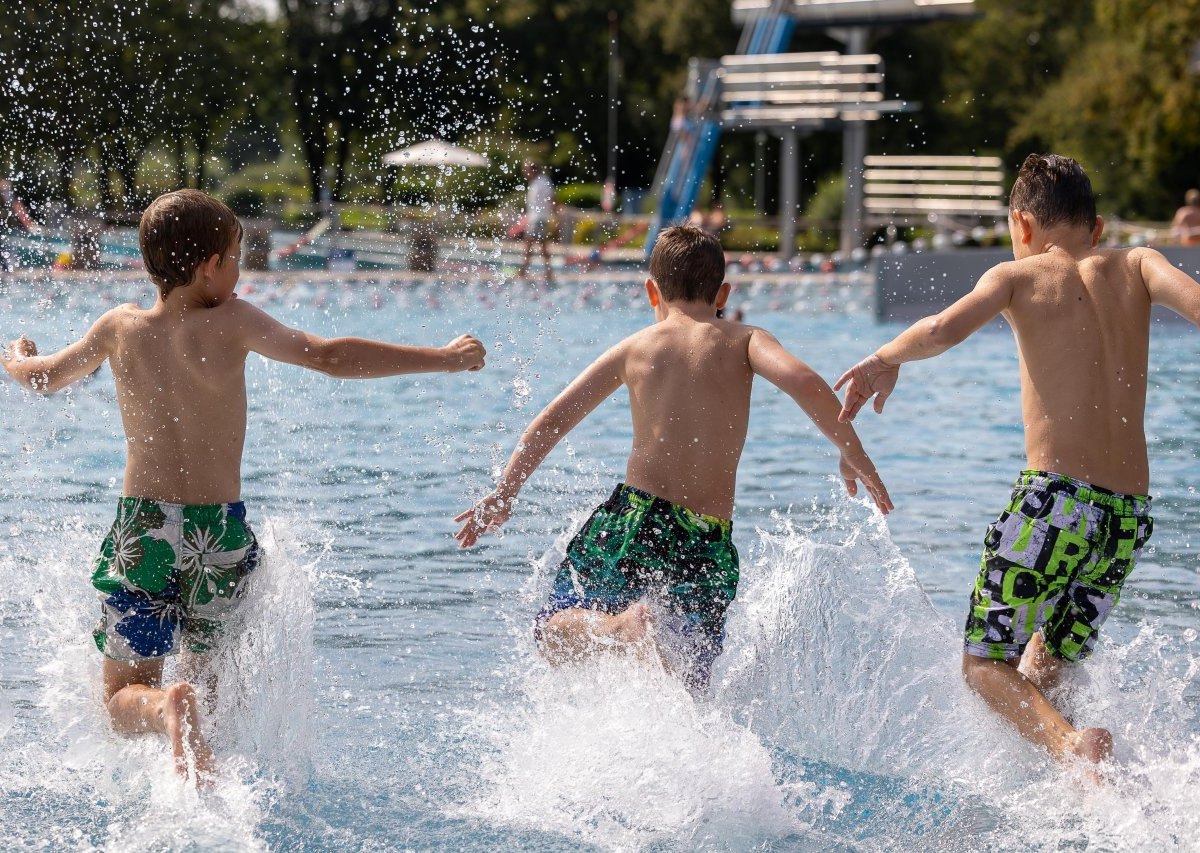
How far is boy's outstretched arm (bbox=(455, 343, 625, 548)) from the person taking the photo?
12.8ft

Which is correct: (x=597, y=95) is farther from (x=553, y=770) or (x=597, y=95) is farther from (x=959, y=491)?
(x=553, y=770)

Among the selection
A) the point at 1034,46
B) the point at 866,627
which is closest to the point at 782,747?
the point at 866,627

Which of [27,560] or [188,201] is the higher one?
[188,201]

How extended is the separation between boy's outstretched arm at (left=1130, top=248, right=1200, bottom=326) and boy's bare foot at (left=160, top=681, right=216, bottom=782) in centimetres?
244

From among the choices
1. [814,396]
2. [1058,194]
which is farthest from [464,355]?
[1058,194]

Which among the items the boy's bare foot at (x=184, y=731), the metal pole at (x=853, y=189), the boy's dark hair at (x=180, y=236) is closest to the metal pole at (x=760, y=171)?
the metal pole at (x=853, y=189)

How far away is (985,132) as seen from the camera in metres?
42.6

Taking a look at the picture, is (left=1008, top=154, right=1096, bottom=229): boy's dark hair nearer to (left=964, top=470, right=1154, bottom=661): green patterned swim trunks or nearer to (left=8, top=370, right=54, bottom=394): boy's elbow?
(left=964, top=470, right=1154, bottom=661): green patterned swim trunks

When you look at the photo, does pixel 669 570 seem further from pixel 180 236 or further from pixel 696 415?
pixel 180 236

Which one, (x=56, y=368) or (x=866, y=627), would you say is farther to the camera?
(x=866, y=627)

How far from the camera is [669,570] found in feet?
12.3

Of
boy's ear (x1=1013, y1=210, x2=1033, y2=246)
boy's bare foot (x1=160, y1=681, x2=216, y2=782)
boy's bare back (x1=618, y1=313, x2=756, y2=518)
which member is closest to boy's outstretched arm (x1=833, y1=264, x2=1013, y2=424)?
boy's ear (x1=1013, y1=210, x2=1033, y2=246)

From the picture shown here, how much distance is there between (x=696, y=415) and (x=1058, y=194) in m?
1.08

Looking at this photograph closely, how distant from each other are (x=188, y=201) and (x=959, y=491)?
4.78 metres
